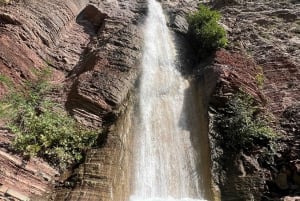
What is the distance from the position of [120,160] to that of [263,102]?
6489mm

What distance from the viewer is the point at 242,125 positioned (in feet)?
42.7

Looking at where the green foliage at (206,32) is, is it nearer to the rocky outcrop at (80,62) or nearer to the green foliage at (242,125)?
the rocky outcrop at (80,62)

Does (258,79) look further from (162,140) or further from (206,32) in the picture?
(162,140)

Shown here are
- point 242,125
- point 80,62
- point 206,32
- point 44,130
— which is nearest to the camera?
point 44,130

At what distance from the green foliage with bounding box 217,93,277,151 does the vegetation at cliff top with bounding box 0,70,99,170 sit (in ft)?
15.2

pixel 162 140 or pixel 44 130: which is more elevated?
pixel 162 140

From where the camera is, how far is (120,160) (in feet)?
38.7

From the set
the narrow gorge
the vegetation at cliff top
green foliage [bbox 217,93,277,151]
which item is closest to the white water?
the narrow gorge

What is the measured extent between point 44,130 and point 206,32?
1004cm

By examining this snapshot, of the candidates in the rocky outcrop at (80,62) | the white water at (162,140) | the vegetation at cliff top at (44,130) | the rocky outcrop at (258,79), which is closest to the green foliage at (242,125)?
the rocky outcrop at (258,79)

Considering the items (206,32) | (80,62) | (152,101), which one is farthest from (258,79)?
(80,62)

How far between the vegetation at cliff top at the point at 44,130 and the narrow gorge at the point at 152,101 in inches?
5.0

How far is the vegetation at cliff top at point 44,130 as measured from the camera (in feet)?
37.0

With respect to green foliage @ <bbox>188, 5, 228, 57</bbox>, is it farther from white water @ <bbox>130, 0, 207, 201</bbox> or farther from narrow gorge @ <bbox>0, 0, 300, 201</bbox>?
white water @ <bbox>130, 0, 207, 201</bbox>
